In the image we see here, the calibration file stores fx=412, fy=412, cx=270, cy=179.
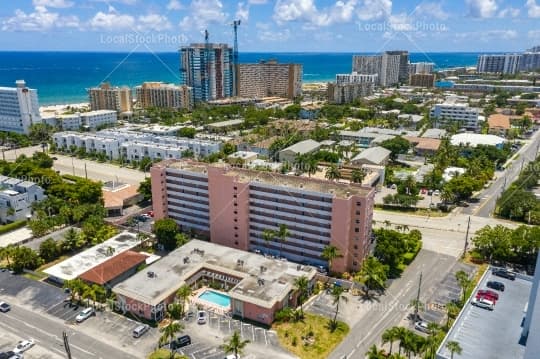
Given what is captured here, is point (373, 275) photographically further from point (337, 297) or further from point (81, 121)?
point (81, 121)

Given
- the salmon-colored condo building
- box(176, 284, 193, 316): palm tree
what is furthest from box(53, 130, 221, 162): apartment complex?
box(176, 284, 193, 316): palm tree

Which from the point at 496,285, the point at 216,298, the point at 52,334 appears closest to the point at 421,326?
the point at 496,285

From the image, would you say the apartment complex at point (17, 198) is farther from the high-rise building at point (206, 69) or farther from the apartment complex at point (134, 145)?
the high-rise building at point (206, 69)

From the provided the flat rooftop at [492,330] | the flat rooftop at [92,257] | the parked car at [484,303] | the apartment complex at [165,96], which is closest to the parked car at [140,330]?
the flat rooftop at [92,257]

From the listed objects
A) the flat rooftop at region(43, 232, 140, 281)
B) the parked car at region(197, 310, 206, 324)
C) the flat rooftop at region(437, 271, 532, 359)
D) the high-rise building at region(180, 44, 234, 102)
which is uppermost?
the high-rise building at region(180, 44, 234, 102)

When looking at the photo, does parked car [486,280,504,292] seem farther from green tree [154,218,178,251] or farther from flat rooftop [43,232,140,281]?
flat rooftop [43,232,140,281]

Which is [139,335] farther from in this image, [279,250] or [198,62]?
[198,62]
